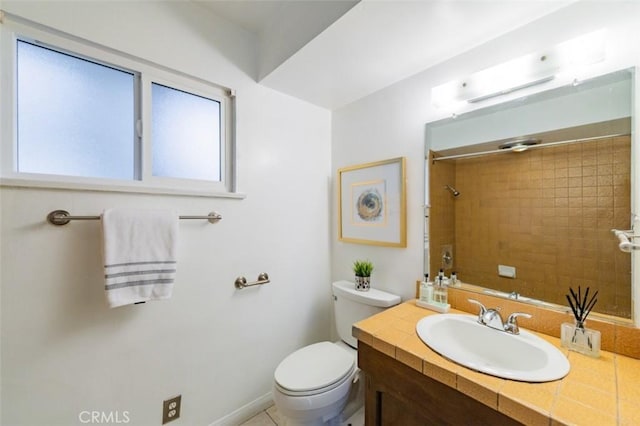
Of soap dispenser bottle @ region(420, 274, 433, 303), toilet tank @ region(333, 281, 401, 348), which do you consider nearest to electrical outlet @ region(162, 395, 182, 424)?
toilet tank @ region(333, 281, 401, 348)

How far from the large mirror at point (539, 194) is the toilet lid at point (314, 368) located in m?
0.71

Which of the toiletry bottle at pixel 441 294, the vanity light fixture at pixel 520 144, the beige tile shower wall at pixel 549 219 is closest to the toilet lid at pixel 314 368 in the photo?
the toiletry bottle at pixel 441 294

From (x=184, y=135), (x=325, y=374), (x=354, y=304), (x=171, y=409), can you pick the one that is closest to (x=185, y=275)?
(x=171, y=409)

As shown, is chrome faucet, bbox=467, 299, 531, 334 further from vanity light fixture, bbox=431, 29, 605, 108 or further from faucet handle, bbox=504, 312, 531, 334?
vanity light fixture, bbox=431, 29, 605, 108

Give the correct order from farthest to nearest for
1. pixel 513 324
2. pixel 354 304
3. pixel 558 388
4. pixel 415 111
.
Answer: pixel 354 304 < pixel 415 111 < pixel 513 324 < pixel 558 388

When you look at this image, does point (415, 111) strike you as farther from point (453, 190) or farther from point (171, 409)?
point (171, 409)

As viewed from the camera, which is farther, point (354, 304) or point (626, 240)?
point (354, 304)

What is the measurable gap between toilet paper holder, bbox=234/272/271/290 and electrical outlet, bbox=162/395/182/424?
1.98ft

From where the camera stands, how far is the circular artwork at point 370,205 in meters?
→ 1.64

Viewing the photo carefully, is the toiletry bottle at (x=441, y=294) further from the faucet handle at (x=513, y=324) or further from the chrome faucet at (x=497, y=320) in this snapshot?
the faucet handle at (x=513, y=324)

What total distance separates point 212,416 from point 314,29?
209cm

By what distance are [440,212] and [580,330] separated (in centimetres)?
70

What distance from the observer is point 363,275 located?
5.27 feet

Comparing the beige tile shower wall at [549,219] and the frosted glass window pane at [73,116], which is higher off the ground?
the frosted glass window pane at [73,116]
